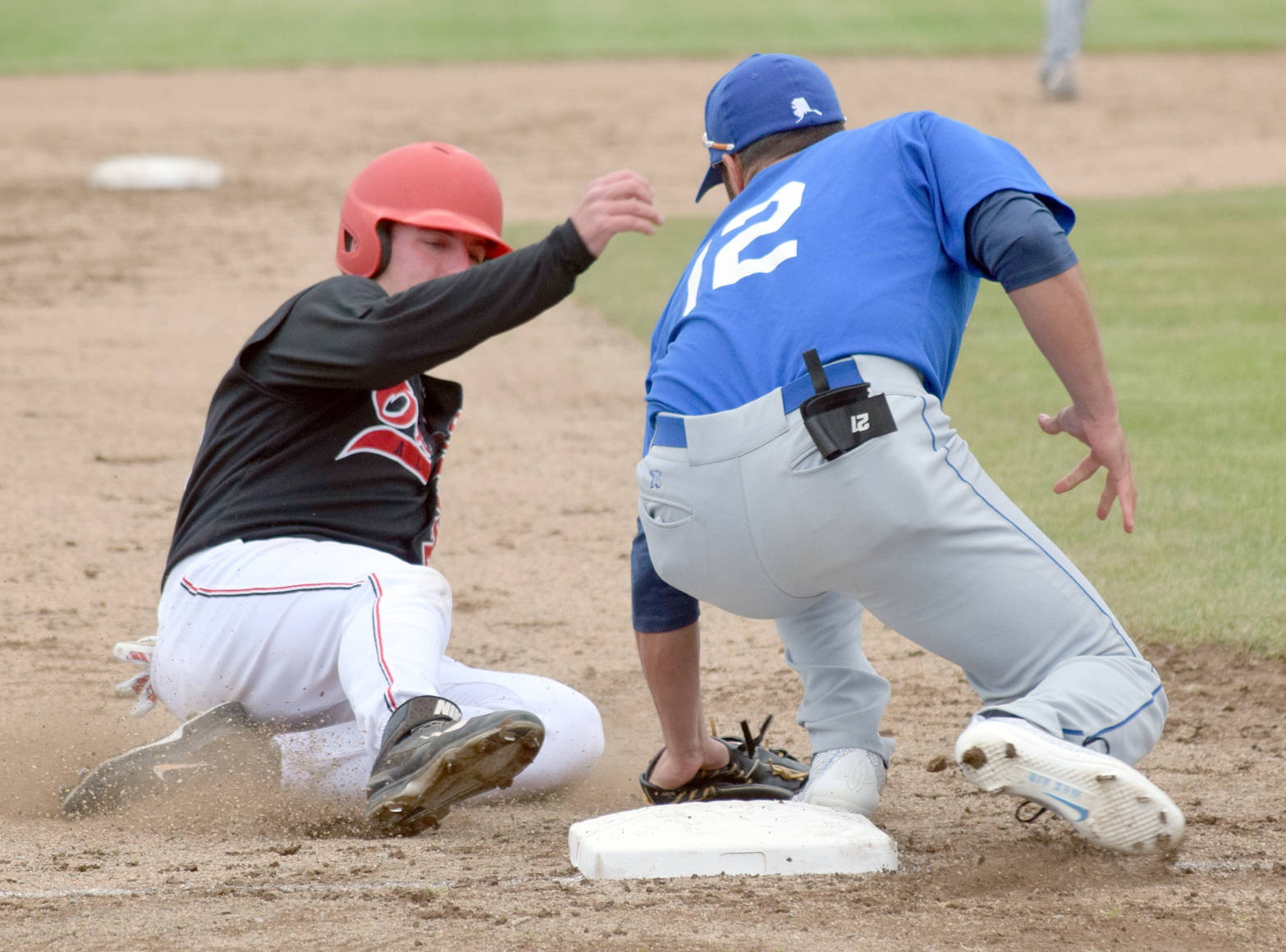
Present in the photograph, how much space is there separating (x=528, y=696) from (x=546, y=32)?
18.7 metres

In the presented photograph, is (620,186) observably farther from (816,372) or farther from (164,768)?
(164,768)

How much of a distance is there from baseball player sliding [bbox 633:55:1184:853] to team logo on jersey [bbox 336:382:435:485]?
703 millimetres

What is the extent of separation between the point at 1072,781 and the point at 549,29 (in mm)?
20027

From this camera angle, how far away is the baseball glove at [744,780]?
3012 millimetres

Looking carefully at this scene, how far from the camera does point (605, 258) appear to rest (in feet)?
34.5

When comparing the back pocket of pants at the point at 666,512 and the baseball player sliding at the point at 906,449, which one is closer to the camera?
the baseball player sliding at the point at 906,449

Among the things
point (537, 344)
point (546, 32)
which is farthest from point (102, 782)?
point (546, 32)

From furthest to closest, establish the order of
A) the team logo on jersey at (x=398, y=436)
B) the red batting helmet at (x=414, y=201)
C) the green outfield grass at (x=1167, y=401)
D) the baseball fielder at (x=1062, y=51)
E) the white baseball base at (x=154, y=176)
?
the baseball fielder at (x=1062, y=51) → the white baseball base at (x=154, y=176) → the green outfield grass at (x=1167, y=401) → the red batting helmet at (x=414, y=201) → the team logo on jersey at (x=398, y=436)

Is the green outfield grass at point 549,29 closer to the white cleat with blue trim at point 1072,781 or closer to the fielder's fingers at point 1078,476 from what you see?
the fielder's fingers at point 1078,476

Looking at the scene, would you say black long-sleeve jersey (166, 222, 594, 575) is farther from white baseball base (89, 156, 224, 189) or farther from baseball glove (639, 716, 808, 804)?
white baseball base (89, 156, 224, 189)

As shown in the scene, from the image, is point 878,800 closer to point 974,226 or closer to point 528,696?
point 528,696

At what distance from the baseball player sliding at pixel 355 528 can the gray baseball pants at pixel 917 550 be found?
0.53m

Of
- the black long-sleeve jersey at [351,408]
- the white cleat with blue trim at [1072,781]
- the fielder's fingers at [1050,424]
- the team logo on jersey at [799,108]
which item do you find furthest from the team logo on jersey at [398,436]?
the white cleat with blue trim at [1072,781]

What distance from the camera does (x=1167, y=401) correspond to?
621cm
